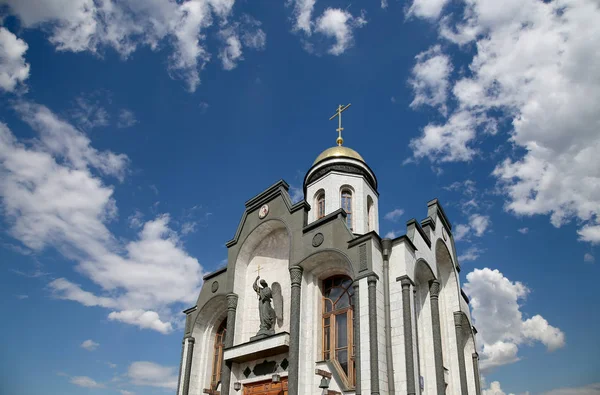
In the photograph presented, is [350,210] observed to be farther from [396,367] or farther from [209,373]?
[209,373]

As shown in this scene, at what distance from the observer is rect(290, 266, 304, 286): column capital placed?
16.7 meters

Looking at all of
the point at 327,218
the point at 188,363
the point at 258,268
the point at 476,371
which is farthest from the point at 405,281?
the point at 188,363

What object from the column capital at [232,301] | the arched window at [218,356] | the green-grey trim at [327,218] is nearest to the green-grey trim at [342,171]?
the green-grey trim at [327,218]

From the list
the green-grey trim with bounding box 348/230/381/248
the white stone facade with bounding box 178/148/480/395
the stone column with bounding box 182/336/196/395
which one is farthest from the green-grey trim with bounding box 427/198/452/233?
the stone column with bounding box 182/336/196/395

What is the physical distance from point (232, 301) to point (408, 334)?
25.2 feet

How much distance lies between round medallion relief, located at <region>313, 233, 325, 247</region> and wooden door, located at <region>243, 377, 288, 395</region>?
4.73 meters

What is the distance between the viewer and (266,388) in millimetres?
16828

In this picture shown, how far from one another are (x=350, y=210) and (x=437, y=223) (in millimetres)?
3835

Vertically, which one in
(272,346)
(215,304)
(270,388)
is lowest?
(270,388)

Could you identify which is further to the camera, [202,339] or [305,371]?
[202,339]

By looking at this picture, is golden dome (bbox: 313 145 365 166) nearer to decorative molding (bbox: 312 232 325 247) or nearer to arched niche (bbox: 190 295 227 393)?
decorative molding (bbox: 312 232 325 247)

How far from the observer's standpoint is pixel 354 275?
15141 mm

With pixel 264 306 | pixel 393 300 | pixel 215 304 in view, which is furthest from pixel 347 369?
pixel 215 304

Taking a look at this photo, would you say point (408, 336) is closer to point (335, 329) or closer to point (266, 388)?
point (335, 329)
